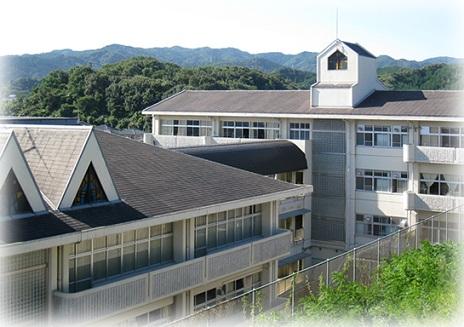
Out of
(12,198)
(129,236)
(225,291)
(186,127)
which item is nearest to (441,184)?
(186,127)

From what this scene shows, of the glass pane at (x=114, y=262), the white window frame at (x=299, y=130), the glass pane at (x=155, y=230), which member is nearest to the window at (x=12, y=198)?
the glass pane at (x=114, y=262)

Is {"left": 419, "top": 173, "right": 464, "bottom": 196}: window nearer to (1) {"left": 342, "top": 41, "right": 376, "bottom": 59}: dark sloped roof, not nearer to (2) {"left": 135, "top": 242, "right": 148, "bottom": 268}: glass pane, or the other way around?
(1) {"left": 342, "top": 41, "right": 376, "bottom": 59}: dark sloped roof

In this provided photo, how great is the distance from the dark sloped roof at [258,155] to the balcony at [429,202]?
476 centimetres

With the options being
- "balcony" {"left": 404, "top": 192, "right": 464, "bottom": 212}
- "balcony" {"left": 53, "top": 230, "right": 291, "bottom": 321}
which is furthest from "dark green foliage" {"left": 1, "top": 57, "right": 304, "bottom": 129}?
"balcony" {"left": 53, "top": 230, "right": 291, "bottom": 321}

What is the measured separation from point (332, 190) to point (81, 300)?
62.5 feet

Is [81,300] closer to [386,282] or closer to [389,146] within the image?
[386,282]

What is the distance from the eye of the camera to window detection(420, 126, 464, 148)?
1025 inches

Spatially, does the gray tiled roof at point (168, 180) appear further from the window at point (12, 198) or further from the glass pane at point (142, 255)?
the window at point (12, 198)

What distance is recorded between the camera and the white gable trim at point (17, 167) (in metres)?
10.4

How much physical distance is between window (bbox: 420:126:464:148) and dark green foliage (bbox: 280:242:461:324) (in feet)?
43.9

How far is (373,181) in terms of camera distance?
2828 cm

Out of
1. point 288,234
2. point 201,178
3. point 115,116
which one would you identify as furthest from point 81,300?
point 115,116

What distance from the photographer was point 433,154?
1029 inches

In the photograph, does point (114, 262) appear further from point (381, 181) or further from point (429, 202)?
point (381, 181)
